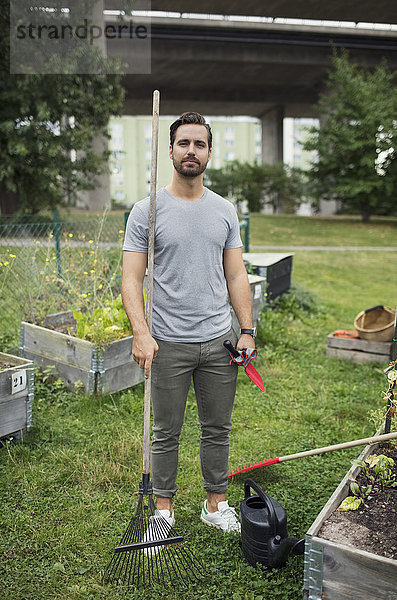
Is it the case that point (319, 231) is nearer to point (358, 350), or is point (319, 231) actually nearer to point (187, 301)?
point (358, 350)

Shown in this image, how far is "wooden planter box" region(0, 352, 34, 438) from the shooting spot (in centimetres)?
341

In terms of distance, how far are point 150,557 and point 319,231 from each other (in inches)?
663

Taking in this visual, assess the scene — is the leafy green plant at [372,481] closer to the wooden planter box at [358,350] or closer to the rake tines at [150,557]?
the rake tines at [150,557]

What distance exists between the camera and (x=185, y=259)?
2494 millimetres

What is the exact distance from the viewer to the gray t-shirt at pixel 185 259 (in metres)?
2.47

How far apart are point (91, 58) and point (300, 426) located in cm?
1114

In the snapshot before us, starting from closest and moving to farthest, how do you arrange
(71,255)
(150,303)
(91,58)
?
(150,303) < (71,255) < (91,58)

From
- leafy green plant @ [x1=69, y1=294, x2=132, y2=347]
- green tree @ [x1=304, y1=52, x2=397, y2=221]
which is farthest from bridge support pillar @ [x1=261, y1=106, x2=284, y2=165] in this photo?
leafy green plant @ [x1=69, y1=294, x2=132, y2=347]

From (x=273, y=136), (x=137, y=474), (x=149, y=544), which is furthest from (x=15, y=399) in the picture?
(x=273, y=136)

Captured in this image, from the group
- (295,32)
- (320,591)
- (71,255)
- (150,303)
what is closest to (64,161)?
(71,255)

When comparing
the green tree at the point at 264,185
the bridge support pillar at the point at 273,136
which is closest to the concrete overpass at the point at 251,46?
the bridge support pillar at the point at 273,136

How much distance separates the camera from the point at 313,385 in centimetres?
491

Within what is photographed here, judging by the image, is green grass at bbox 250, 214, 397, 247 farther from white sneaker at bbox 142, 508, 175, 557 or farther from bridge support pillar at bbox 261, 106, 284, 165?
bridge support pillar at bbox 261, 106, 284, 165

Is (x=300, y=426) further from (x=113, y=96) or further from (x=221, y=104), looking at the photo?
(x=221, y=104)
